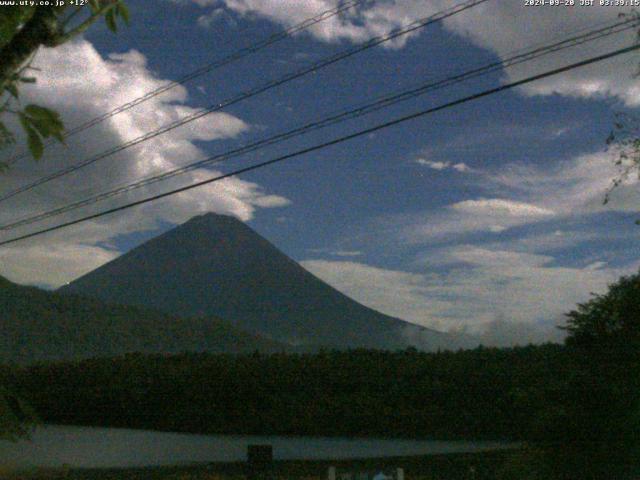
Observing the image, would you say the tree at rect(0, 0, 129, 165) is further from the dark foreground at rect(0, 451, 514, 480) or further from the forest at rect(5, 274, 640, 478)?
the forest at rect(5, 274, 640, 478)

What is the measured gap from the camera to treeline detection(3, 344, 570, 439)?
27.2 m

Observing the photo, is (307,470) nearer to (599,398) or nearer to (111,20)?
(599,398)

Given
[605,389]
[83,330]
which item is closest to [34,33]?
[605,389]

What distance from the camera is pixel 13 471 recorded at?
17.7m

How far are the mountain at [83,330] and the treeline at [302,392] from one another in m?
29.4

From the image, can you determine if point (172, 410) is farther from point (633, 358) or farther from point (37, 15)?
point (37, 15)

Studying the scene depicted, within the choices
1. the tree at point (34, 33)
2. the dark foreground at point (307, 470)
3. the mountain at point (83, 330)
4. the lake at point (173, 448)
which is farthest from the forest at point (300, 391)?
the mountain at point (83, 330)

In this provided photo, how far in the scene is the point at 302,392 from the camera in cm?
2938

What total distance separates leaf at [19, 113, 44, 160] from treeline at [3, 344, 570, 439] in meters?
23.0

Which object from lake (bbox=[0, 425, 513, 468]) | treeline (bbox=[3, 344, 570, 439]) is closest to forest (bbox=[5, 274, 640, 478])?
treeline (bbox=[3, 344, 570, 439])

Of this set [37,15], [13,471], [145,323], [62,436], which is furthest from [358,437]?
[145,323]

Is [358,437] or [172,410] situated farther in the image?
[172,410]

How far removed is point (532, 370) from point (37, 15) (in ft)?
78.3

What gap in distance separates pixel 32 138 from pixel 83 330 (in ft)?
A: 225
